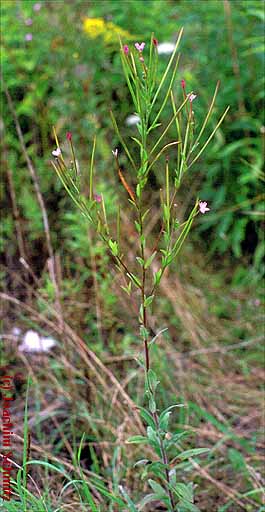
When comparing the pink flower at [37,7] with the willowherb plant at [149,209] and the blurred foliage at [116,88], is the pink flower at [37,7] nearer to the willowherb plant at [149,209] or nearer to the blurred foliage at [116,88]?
the blurred foliage at [116,88]

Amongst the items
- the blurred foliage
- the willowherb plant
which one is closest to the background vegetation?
the blurred foliage

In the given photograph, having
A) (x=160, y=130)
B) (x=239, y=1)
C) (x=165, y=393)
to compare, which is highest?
(x=239, y=1)

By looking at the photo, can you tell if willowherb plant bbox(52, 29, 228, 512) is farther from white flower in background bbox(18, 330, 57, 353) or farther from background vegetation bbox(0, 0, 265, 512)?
white flower in background bbox(18, 330, 57, 353)

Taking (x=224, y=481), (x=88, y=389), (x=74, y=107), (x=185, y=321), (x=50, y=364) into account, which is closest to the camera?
(x=224, y=481)

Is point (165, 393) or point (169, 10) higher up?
point (169, 10)

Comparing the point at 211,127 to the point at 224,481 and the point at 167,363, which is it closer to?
the point at 167,363

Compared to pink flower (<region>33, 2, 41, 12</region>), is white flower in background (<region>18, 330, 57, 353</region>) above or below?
below

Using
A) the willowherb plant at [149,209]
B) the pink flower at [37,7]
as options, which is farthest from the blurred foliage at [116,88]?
the willowherb plant at [149,209]

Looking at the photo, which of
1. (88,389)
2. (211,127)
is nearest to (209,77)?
(211,127)
